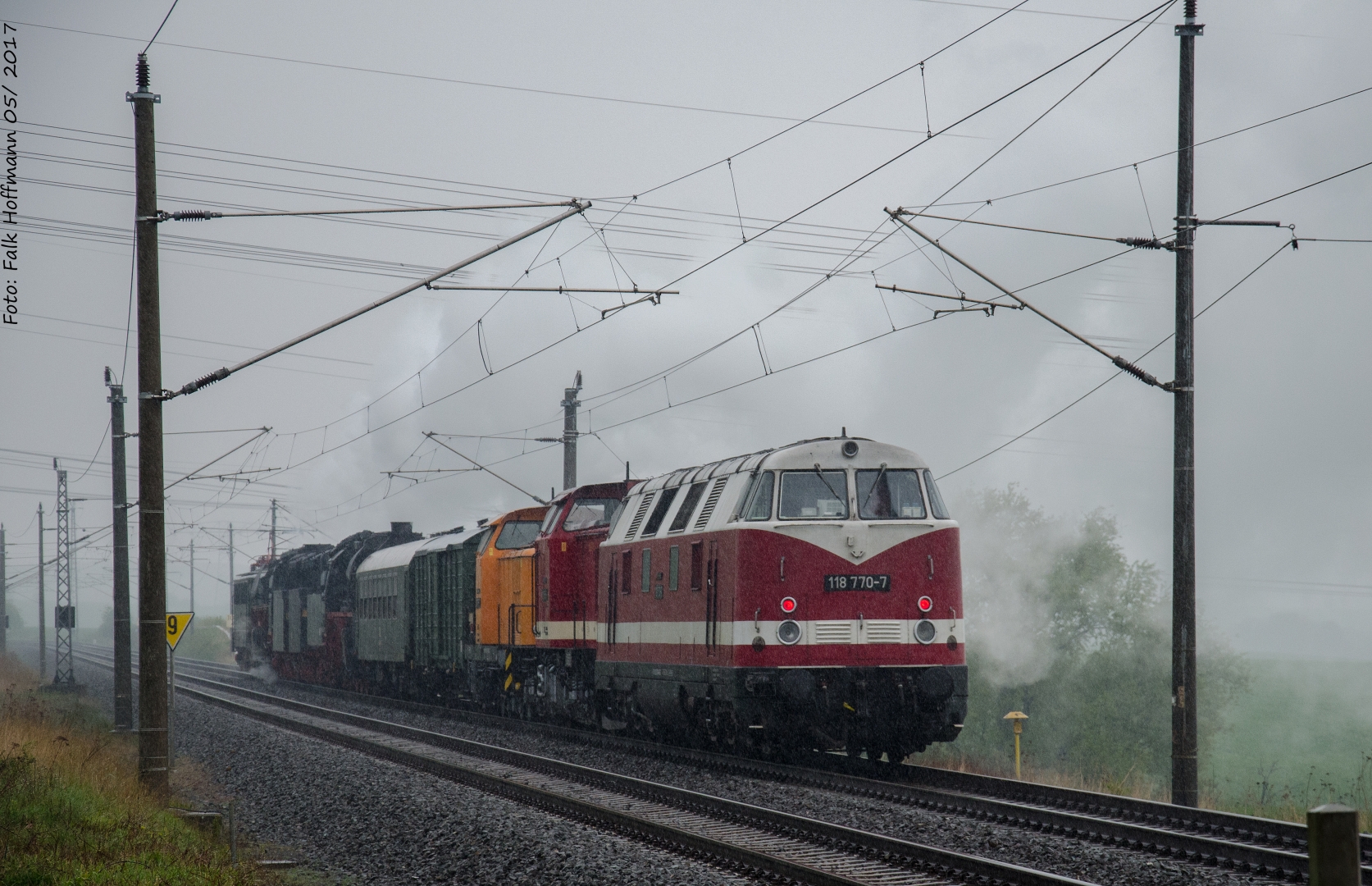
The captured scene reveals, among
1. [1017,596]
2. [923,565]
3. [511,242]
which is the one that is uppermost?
[511,242]

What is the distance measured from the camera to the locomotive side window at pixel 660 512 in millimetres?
19406

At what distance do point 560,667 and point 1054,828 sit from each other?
557 inches

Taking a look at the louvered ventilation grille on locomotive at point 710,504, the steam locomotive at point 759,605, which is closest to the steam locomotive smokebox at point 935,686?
the steam locomotive at point 759,605

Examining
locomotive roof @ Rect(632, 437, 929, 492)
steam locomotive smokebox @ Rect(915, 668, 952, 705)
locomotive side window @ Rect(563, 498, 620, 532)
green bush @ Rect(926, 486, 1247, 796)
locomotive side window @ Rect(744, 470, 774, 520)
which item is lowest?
green bush @ Rect(926, 486, 1247, 796)

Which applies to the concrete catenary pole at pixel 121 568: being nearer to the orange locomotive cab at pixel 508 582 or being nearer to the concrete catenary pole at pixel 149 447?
the orange locomotive cab at pixel 508 582

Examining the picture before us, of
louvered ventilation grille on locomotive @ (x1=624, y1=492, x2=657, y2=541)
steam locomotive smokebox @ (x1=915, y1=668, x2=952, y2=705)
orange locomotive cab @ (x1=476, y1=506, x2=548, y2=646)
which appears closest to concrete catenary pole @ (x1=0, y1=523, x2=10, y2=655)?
orange locomotive cab @ (x1=476, y1=506, x2=548, y2=646)

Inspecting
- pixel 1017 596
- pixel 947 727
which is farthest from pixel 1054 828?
pixel 1017 596

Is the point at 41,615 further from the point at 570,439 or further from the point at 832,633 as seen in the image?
the point at 832,633

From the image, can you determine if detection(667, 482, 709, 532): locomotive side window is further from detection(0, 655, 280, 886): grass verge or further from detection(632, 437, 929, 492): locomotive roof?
detection(0, 655, 280, 886): grass verge

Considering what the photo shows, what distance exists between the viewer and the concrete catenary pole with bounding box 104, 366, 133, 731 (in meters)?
28.3

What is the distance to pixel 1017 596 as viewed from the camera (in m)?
59.4

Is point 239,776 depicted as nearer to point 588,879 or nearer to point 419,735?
point 419,735

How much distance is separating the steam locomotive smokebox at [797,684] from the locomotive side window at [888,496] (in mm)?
2097

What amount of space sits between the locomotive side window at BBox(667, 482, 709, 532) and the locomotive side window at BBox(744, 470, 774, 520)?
5.89 ft
